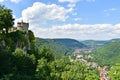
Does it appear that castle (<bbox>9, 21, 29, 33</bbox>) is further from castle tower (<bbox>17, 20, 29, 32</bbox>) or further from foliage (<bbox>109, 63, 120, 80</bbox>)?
foliage (<bbox>109, 63, 120, 80</bbox>)

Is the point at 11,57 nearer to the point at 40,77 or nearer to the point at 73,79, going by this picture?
the point at 40,77

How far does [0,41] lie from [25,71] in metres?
8.58

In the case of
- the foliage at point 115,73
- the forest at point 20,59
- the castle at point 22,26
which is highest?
the castle at point 22,26

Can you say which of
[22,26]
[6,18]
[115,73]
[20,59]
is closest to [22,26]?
[22,26]

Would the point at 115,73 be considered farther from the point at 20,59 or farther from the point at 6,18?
the point at 6,18

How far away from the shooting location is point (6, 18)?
67.9 meters

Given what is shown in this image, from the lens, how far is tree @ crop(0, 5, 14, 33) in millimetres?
67250

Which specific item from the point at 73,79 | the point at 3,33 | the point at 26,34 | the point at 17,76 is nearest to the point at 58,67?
the point at 73,79

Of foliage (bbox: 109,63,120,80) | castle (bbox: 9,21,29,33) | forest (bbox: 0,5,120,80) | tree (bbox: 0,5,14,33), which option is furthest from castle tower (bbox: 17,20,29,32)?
foliage (bbox: 109,63,120,80)

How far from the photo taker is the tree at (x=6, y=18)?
221 ft

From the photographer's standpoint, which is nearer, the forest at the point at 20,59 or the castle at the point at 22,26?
the forest at the point at 20,59

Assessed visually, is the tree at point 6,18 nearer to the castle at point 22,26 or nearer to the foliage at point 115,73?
the castle at point 22,26

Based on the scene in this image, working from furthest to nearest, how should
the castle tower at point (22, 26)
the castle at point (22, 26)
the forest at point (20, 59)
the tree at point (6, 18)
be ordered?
1. the castle tower at point (22, 26)
2. the castle at point (22, 26)
3. the tree at point (6, 18)
4. the forest at point (20, 59)

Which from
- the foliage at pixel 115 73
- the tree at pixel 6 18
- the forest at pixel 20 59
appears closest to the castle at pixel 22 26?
the forest at pixel 20 59
